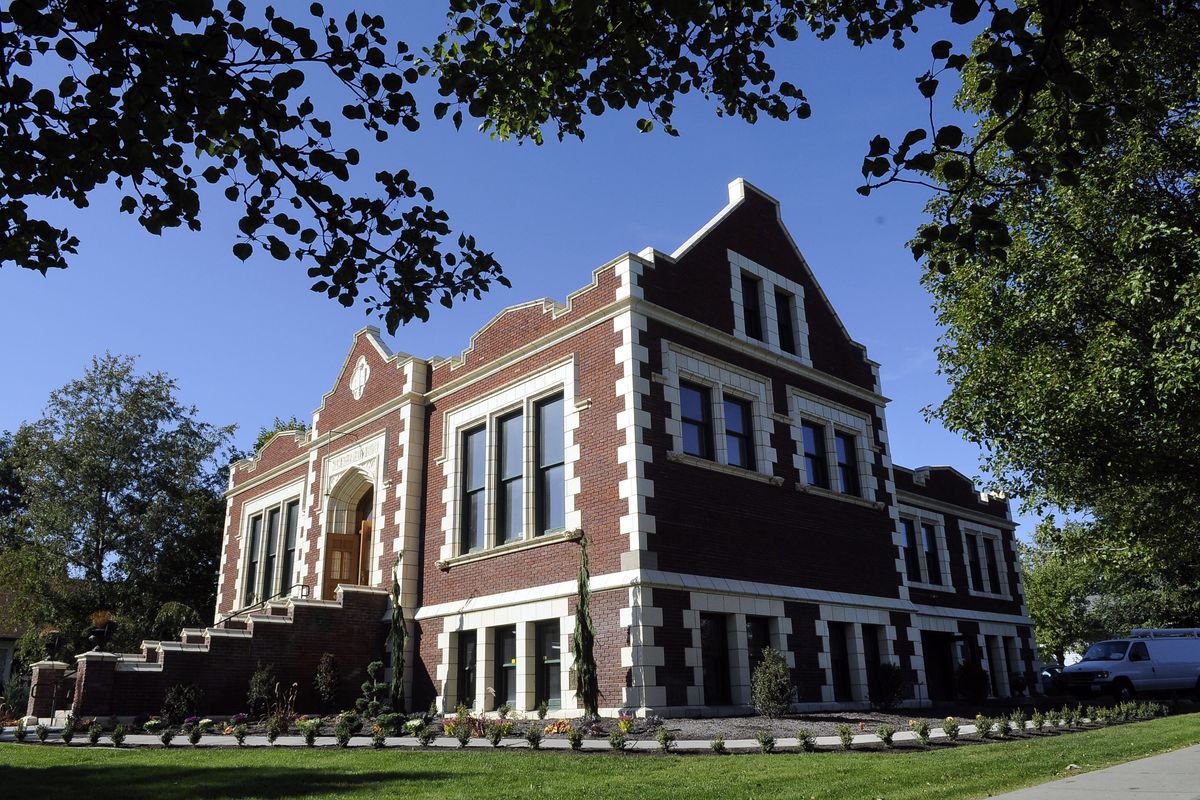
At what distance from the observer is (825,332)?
21594 mm

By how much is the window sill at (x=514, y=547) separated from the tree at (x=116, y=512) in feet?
51.8

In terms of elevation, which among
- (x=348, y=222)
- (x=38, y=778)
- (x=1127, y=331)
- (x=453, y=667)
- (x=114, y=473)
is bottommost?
(x=38, y=778)

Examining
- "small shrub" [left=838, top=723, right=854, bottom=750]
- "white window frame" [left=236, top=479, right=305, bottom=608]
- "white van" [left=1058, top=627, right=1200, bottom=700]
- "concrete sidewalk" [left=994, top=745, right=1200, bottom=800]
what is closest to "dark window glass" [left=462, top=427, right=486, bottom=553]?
"white window frame" [left=236, top=479, right=305, bottom=608]

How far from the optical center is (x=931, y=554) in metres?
28.0

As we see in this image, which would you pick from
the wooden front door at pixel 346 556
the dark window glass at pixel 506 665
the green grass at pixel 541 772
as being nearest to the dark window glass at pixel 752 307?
the dark window glass at pixel 506 665

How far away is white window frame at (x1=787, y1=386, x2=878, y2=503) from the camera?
19375 millimetres

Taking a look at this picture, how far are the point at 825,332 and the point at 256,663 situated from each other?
15.1 metres

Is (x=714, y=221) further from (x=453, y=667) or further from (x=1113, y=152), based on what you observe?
(x=453, y=667)

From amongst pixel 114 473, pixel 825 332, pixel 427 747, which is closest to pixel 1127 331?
pixel 825 332

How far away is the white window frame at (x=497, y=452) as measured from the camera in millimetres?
16953

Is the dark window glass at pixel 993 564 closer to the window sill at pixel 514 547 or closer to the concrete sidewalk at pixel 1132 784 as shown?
the window sill at pixel 514 547

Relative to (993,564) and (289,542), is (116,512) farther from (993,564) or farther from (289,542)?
(993,564)

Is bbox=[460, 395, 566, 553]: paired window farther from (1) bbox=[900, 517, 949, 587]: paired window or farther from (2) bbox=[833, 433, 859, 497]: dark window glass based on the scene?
(1) bbox=[900, 517, 949, 587]: paired window

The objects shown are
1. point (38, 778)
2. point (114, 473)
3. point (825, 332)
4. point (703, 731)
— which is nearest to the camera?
point (38, 778)
